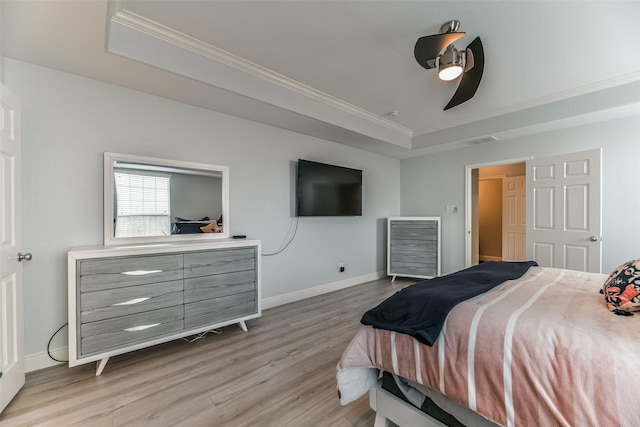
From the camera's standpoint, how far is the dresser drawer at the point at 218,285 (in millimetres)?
2369

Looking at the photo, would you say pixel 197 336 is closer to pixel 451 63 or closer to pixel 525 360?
pixel 525 360

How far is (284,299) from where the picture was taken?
3.51 metres

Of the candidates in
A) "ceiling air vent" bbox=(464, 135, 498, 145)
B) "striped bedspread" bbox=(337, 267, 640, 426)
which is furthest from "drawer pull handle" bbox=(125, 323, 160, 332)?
"ceiling air vent" bbox=(464, 135, 498, 145)

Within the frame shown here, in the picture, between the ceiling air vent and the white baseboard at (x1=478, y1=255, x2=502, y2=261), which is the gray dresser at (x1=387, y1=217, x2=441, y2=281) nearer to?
the ceiling air vent

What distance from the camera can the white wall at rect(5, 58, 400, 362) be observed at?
2.06 m

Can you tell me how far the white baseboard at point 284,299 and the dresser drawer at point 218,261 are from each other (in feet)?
2.86

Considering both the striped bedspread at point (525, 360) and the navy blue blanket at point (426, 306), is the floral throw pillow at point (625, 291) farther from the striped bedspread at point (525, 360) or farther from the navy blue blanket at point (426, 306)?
the navy blue blanket at point (426, 306)

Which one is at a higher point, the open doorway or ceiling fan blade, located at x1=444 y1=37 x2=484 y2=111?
ceiling fan blade, located at x1=444 y1=37 x2=484 y2=111

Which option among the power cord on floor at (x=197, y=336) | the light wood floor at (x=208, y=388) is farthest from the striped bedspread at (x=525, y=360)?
the power cord on floor at (x=197, y=336)

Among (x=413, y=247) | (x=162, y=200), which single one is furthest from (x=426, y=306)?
(x=413, y=247)

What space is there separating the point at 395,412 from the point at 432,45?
2231 mm

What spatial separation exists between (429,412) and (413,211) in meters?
4.16

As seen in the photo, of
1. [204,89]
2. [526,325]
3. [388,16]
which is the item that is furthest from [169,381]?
[388,16]

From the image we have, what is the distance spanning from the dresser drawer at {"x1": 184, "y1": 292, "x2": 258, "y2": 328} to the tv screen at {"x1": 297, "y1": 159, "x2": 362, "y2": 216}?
133 centimetres
